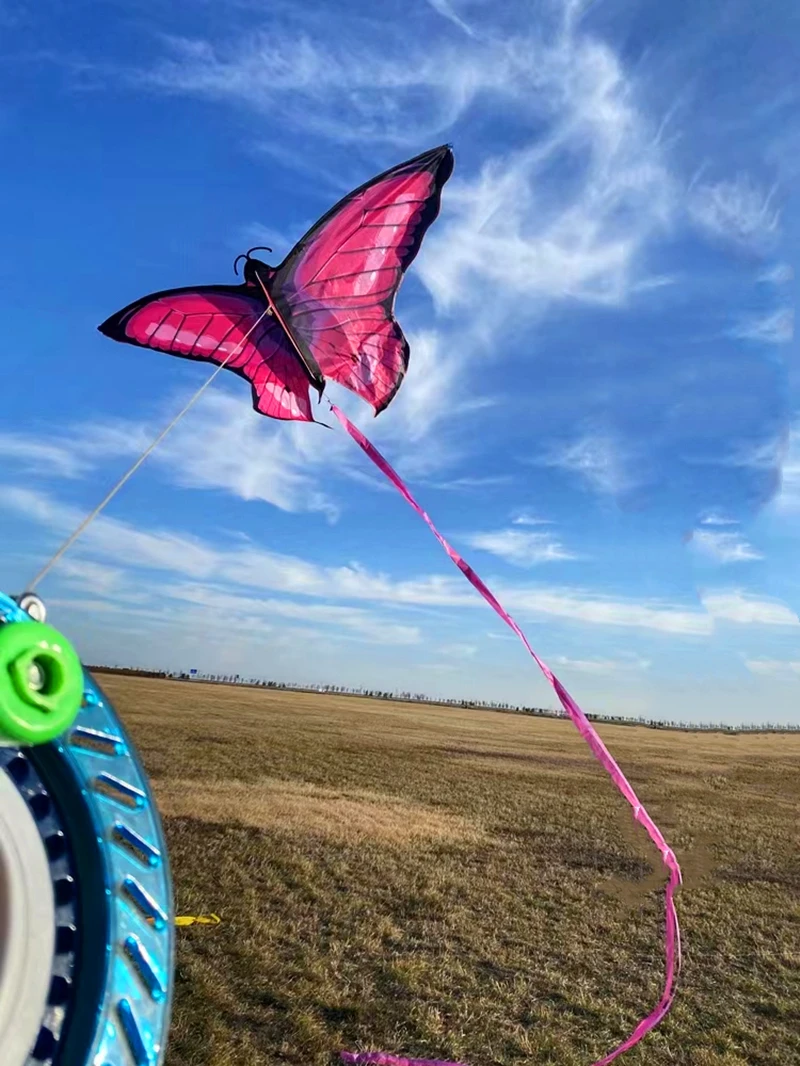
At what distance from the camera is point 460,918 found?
671 centimetres

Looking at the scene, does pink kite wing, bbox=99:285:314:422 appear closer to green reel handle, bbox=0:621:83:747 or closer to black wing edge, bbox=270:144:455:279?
black wing edge, bbox=270:144:455:279

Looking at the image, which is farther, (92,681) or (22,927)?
(92,681)

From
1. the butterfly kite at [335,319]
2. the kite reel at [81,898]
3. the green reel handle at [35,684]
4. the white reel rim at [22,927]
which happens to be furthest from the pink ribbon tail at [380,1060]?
the green reel handle at [35,684]

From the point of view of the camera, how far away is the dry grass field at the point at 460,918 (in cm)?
455

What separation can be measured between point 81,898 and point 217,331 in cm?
279

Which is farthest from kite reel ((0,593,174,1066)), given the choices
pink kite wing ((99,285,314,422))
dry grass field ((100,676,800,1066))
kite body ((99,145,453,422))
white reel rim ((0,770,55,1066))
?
dry grass field ((100,676,800,1066))

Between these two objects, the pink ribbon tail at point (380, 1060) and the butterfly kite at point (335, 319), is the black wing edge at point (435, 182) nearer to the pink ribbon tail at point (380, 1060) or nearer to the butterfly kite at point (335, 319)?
the butterfly kite at point (335, 319)

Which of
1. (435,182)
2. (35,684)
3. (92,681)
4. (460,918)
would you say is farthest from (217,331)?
(460,918)

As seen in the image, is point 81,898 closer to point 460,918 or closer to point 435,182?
point 435,182

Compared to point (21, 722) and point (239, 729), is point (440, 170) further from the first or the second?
point (239, 729)

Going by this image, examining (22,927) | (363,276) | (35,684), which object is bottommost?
(22,927)

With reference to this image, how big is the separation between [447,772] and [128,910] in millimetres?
14848

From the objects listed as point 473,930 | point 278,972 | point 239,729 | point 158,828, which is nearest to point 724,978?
point 473,930

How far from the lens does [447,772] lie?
16.4m
